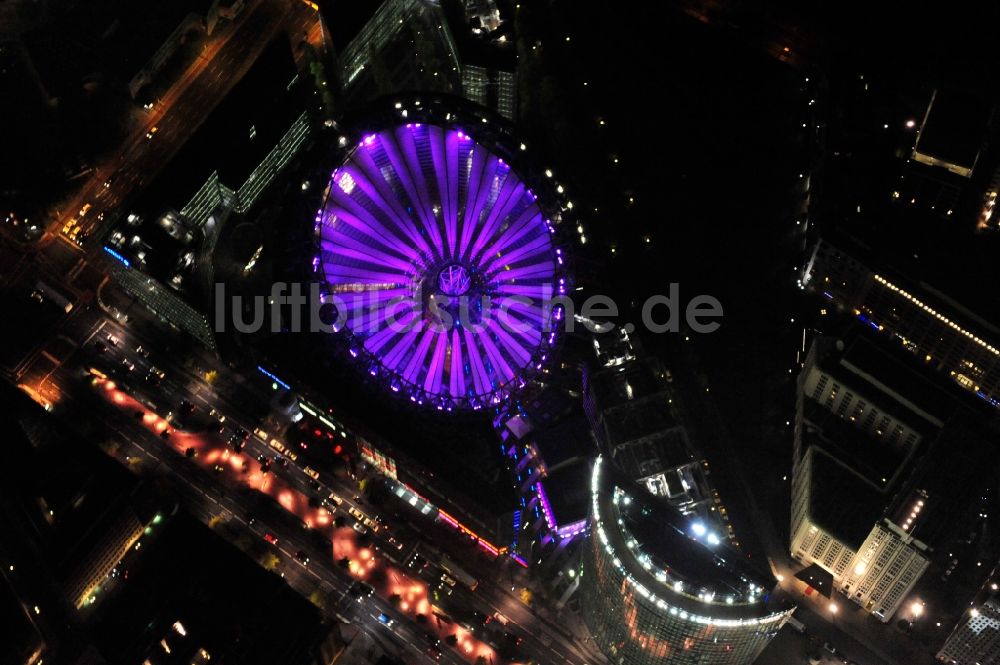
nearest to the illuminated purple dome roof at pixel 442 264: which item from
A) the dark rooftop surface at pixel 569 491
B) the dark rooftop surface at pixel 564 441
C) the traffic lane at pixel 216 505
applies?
the dark rooftop surface at pixel 564 441

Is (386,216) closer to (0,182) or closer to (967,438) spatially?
(0,182)

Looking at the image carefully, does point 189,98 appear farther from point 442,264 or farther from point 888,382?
point 888,382

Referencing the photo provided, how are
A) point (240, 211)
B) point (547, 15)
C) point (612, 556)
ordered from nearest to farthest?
point (612, 556)
point (240, 211)
point (547, 15)

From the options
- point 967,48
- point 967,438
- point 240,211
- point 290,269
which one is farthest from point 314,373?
point 967,48

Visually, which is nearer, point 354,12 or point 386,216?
point 386,216

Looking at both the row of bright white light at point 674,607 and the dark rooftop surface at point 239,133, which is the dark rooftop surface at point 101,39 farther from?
the row of bright white light at point 674,607
